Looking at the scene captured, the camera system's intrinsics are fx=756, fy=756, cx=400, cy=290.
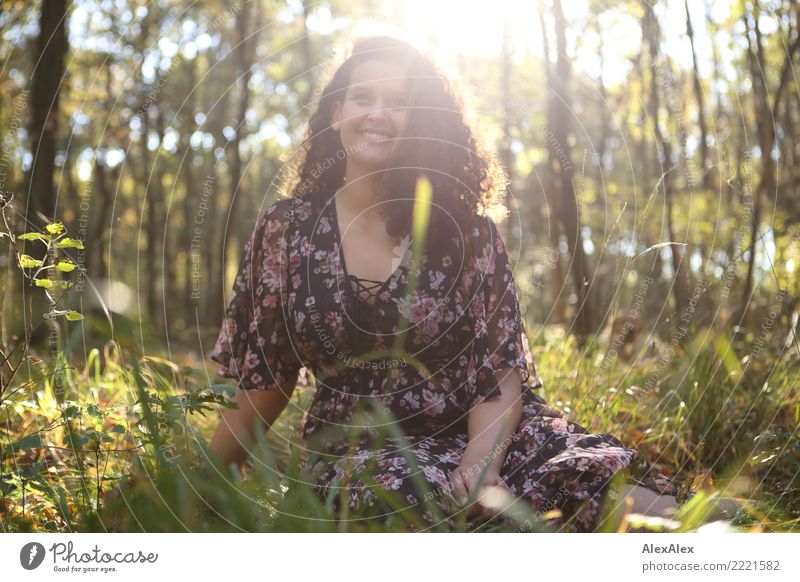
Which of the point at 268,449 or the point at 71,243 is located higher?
the point at 71,243

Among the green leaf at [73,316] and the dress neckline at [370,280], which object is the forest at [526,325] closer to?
the green leaf at [73,316]

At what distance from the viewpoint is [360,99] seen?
231cm

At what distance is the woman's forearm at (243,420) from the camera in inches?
84.9

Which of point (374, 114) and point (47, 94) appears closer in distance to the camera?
point (374, 114)

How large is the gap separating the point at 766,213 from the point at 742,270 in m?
0.60

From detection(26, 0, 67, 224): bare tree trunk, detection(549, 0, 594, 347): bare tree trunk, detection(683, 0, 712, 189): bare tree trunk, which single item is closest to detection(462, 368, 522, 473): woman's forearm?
detection(549, 0, 594, 347): bare tree trunk

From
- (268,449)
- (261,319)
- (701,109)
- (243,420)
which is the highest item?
(701,109)

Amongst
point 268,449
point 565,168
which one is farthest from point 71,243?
point 565,168

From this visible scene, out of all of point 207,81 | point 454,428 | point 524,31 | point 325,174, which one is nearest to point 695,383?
point 454,428

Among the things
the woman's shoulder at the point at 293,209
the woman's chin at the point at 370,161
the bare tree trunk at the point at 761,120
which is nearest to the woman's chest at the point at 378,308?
the woman's shoulder at the point at 293,209

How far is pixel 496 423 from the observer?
2.12 meters

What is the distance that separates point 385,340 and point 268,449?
2.49 feet

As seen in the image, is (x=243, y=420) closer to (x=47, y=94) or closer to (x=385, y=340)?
(x=385, y=340)
